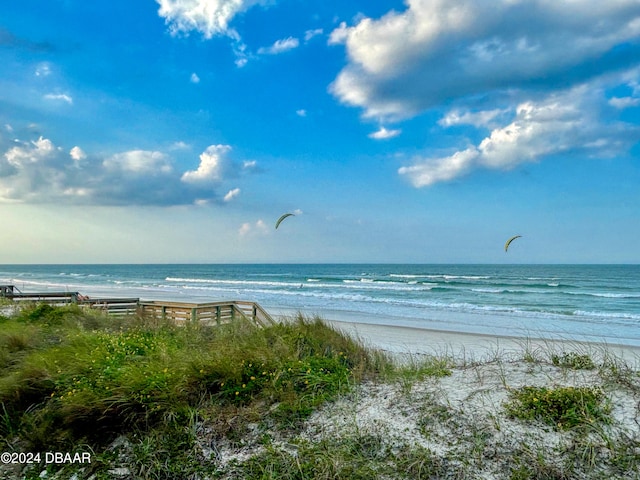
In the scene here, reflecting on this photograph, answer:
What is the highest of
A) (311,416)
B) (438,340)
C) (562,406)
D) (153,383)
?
(153,383)

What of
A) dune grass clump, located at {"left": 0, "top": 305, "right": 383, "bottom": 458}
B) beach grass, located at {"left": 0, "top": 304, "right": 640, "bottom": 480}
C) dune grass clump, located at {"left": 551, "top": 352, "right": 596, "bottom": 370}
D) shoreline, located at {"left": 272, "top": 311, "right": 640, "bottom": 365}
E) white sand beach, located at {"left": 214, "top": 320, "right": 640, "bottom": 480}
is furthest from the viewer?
shoreline, located at {"left": 272, "top": 311, "right": 640, "bottom": 365}

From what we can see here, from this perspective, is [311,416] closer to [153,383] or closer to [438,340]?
[153,383]

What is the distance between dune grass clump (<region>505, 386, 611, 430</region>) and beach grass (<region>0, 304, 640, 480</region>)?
0.01 m

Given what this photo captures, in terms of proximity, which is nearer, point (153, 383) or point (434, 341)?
point (153, 383)

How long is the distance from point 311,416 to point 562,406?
245cm

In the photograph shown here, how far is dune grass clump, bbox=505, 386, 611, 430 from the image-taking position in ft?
13.1

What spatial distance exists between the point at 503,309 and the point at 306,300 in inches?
599

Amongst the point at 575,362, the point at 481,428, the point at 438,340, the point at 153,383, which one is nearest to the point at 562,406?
the point at 481,428

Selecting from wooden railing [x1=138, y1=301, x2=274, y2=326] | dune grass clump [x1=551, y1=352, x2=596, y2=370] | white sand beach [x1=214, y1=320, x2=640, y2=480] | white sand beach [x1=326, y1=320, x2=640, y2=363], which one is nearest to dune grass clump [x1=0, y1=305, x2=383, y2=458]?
white sand beach [x1=214, y1=320, x2=640, y2=480]

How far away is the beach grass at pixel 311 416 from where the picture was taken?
373 cm

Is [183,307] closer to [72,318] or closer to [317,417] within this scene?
[72,318]

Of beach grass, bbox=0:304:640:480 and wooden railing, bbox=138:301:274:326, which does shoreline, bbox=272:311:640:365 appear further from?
beach grass, bbox=0:304:640:480

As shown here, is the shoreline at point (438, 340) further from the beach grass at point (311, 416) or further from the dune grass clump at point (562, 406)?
the dune grass clump at point (562, 406)

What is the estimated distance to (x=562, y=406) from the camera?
4.17 m
